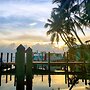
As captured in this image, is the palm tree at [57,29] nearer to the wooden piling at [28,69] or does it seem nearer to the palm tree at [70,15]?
the palm tree at [70,15]

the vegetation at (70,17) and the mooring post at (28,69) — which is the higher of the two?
the vegetation at (70,17)

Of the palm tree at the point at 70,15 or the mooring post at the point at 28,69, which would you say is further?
the palm tree at the point at 70,15

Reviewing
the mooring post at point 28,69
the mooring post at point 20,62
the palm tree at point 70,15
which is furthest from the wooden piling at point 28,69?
the palm tree at point 70,15

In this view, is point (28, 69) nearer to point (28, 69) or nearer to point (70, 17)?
point (28, 69)

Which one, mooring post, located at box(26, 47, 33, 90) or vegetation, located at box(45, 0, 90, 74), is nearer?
mooring post, located at box(26, 47, 33, 90)

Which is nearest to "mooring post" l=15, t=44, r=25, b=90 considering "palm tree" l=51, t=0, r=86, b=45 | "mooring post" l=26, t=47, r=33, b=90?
"mooring post" l=26, t=47, r=33, b=90

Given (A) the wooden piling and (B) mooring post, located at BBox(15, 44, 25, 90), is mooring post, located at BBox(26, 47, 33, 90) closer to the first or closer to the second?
(A) the wooden piling

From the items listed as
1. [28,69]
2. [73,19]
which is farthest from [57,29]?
[28,69]

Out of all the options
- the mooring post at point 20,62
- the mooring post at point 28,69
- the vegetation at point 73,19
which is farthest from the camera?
the vegetation at point 73,19

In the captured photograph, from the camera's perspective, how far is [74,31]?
123ft

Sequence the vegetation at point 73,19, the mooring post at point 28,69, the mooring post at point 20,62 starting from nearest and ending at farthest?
1. the mooring post at point 20,62
2. the mooring post at point 28,69
3. the vegetation at point 73,19

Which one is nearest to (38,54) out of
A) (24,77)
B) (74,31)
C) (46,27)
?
(46,27)

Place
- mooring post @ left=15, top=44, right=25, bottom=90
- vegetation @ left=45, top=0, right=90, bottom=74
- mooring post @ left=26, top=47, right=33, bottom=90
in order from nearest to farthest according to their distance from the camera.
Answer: mooring post @ left=15, top=44, right=25, bottom=90
mooring post @ left=26, top=47, right=33, bottom=90
vegetation @ left=45, top=0, right=90, bottom=74

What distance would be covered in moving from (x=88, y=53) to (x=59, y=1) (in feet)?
30.5
